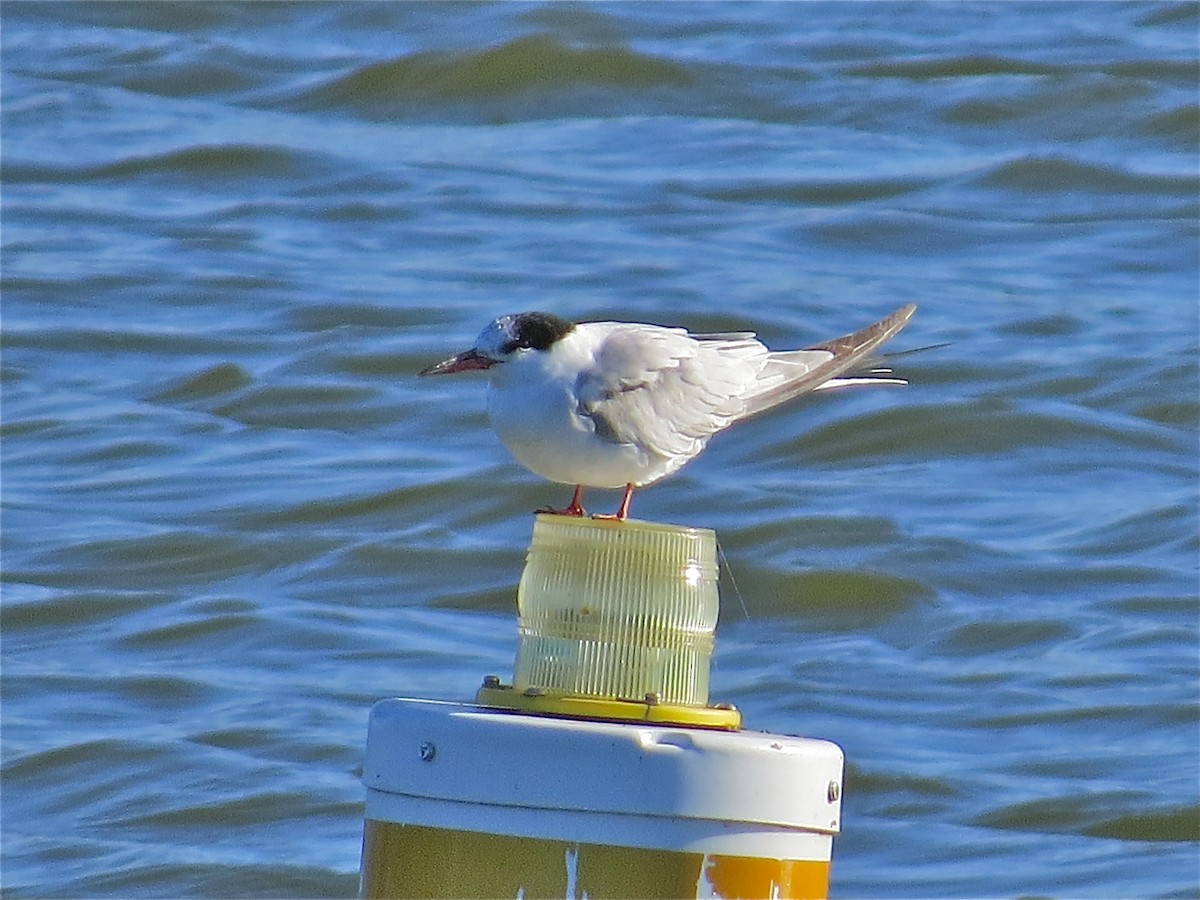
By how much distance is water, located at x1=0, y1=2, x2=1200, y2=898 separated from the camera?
21.5 feet

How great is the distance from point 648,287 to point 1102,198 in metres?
2.77

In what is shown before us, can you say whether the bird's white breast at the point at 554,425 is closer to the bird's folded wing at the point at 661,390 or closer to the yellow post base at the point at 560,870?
the bird's folded wing at the point at 661,390

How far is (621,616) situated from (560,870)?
14.5 inches

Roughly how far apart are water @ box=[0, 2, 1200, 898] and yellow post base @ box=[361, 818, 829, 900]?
3.41 metres

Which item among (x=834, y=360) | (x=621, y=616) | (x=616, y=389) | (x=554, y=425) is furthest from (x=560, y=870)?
(x=834, y=360)

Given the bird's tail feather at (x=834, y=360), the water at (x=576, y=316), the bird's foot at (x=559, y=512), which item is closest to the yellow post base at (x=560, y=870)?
the bird's foot at (x=559, y=512)

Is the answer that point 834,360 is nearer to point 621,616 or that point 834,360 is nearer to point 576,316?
point 621,616

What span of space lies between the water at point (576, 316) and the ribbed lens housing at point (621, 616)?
10.7 ft

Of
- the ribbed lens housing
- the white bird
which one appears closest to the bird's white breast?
the white bird

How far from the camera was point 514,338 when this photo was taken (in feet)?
10.4

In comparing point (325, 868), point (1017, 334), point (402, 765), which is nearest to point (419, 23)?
point (1017, 334)

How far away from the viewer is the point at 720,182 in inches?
459

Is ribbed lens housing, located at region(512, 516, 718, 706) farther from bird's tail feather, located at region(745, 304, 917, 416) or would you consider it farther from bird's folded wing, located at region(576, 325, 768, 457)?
bird's tail feather, located at region(745, 304, 917, 416)

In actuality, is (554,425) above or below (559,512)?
above
